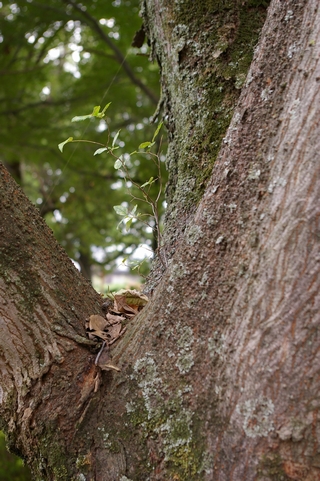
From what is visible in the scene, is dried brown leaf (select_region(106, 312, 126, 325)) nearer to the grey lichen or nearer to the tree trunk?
the tree trunk

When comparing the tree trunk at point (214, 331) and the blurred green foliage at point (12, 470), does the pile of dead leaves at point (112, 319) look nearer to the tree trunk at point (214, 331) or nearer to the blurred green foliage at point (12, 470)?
the tree trunk at point (214, 331)

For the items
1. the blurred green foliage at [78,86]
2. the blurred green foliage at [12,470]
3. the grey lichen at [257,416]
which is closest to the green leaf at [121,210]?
the grey lichen at [257,416]

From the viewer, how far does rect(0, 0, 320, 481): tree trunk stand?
1040 mm

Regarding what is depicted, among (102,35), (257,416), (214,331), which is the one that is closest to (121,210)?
(214,331)

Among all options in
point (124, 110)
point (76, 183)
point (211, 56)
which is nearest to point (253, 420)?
point (211, 56)

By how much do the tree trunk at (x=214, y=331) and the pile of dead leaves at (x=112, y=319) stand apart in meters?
0.04

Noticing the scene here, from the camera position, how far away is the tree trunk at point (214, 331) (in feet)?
3.41

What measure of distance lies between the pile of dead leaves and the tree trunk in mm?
38

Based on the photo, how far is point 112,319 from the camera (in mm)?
1589

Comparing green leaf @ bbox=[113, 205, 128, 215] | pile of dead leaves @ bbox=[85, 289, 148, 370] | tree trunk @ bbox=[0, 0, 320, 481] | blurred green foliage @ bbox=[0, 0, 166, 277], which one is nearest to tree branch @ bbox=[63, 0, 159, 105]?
blurred green foliage @ bbox=[0, 0, 166, 277]

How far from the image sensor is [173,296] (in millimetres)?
1302

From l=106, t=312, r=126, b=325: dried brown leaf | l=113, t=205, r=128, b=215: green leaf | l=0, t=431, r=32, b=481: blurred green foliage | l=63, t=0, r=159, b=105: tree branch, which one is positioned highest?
l=63, t=0, r=159, b=105: tree branch

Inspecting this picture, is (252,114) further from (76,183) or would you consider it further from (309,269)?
(76,183)

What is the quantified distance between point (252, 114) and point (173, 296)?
56cm
